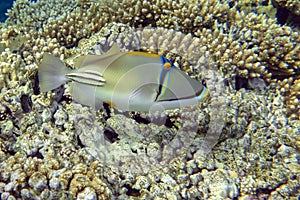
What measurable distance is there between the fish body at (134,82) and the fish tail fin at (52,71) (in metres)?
0.05

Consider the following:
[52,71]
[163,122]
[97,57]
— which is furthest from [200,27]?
[52,71]

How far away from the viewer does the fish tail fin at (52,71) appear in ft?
7.63

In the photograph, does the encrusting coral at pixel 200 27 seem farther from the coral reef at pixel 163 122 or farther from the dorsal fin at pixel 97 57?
the dorsal fin at pixel 97 57

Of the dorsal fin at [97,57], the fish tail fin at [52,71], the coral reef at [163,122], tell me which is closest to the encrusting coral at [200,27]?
the coral reef at [163,122]

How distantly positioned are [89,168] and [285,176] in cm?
195

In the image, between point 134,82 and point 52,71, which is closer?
point 134,82

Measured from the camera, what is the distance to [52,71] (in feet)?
7.69

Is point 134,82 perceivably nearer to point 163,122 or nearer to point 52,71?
point 52,71

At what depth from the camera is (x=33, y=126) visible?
→ 251 cm

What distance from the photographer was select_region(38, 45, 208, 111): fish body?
192 cm

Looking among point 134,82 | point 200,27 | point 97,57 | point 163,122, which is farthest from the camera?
point 200,27

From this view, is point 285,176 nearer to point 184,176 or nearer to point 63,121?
point 184,176

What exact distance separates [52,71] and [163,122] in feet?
4.28

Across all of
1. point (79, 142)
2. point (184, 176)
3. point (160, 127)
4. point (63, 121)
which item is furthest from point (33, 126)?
point (184, 176)
